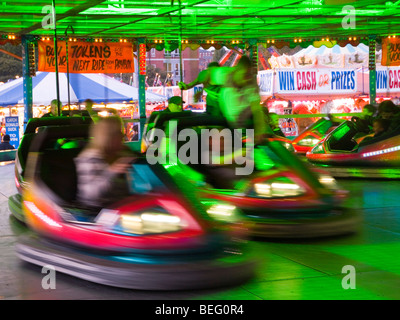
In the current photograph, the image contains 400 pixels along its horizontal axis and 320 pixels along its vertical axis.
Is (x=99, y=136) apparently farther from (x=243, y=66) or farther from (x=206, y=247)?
(x=243, y=66)

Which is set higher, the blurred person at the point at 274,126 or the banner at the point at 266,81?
the banner at the point at 266,81

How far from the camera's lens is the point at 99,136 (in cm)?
422

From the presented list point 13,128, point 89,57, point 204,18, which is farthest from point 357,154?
point 13,128

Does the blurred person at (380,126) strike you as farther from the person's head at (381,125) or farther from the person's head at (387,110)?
the person's head at (387,110)

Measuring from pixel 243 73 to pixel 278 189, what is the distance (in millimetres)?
1400

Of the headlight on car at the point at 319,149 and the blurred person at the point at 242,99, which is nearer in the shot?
the blurred person at the point at 242,99

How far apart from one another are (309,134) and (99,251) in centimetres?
864

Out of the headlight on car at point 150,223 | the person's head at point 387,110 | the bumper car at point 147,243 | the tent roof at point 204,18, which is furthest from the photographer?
the tent roof at point 204,18

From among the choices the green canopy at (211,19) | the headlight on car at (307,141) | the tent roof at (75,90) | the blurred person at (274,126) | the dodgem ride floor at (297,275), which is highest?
the green canopy at (211,19)

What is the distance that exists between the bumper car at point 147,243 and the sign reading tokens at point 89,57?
10179 millimetres

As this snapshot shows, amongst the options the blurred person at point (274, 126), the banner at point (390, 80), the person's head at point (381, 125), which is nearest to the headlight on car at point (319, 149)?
the person's head at point (381, 125)

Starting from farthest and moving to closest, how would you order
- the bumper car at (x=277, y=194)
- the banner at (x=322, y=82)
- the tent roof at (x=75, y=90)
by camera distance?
1. the banner at (x=322, y=82)
2. the tent roof at (x=75, y=90)
3. the bumper car at (x=277, y=194)

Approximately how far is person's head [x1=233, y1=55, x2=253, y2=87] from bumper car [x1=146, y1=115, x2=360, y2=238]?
0.80m

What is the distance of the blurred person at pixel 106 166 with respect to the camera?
4098mm
